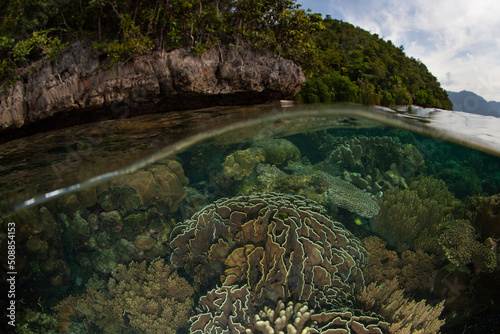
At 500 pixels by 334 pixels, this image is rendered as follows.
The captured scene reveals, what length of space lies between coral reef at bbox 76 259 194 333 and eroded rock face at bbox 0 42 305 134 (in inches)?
168

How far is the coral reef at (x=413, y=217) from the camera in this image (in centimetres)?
689

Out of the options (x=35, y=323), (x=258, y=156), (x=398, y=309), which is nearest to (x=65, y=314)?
(x=35, y=323)

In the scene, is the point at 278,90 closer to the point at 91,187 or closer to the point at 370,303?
the point at 370,303

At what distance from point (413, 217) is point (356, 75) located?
555 centimetres

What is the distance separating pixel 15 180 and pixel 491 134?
45.2 feet

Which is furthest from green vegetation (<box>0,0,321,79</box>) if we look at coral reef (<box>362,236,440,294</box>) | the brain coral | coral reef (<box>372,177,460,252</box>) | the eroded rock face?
coral reef (<box>362,236,440,294</box>)

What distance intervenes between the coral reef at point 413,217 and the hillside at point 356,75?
3305 mm

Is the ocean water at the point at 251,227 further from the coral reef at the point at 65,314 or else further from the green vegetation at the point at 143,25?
the green vegetation at the point at 143,25

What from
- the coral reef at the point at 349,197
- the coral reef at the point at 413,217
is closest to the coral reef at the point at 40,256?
the coral reef at the point at 349,197

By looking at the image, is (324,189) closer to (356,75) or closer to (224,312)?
(224,312)

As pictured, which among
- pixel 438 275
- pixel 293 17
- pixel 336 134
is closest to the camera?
pixel 438 275

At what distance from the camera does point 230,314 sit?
17.0 feet

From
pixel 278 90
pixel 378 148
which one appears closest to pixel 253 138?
pixel 278 90

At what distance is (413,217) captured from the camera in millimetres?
6910
